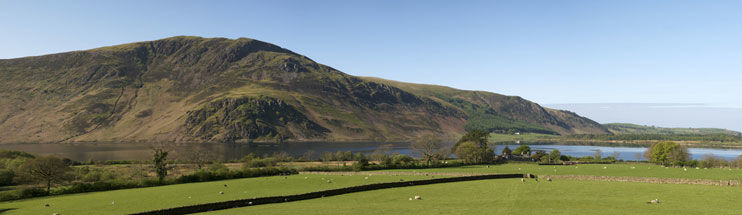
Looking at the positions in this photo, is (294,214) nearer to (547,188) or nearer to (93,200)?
(93,200)

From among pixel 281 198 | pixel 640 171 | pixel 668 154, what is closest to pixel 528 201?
pixel 281 198

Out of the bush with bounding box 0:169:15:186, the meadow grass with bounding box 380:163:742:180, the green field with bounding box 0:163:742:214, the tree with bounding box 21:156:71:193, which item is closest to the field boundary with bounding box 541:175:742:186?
the green field with bounding box 0:163:742:214

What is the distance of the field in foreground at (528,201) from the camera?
36812 mm

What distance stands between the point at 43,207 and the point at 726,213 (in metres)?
64.7

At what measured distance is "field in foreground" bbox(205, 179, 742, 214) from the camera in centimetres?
3681

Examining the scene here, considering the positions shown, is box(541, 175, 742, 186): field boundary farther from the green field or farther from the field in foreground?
the field in foreground

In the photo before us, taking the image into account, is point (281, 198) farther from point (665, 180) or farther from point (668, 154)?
point (668, 154)

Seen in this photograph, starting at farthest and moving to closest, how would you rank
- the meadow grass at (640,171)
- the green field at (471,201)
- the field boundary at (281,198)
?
the meadow grass at (640,171) → the field boundary at (281,198) → the green field at (471,201)

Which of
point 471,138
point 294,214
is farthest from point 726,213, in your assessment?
point 471,138

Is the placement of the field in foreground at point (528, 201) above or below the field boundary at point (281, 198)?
above

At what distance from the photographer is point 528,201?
139 feet

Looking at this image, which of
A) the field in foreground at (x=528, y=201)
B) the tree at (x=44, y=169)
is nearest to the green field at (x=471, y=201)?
the field in foreground at (x=528, y=201)

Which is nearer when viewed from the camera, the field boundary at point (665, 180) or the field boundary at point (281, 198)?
the field boundary at point (281, 198)

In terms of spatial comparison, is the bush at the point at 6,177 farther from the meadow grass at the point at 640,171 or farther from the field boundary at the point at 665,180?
the field boundary at the point at 665,180
